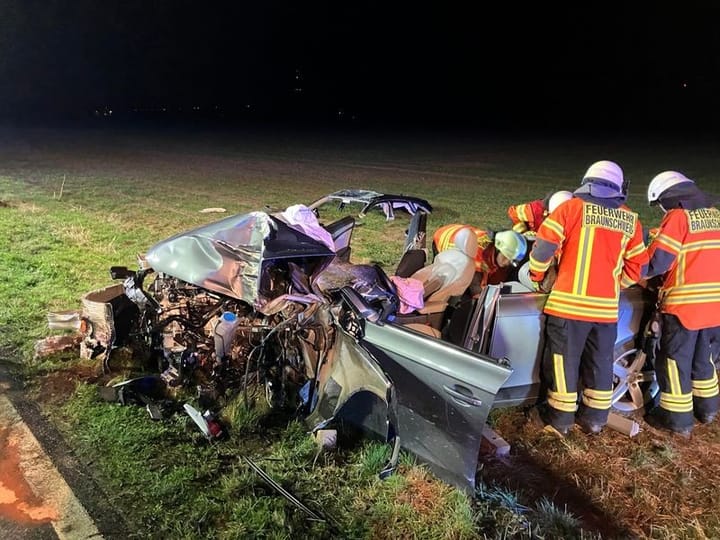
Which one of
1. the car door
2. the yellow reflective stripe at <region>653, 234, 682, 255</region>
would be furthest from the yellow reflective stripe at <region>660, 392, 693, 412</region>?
the car door

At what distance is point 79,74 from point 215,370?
57.5m

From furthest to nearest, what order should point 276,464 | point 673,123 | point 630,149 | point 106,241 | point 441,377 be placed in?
point 673,123 < point 630,149 < point 106,241 < point 276,464 < point 441,377

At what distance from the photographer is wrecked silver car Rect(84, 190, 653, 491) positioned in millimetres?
3197

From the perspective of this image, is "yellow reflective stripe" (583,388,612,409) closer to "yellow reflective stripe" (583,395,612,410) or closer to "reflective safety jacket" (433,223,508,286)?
"yellow reflective stripe" (583,395,612,410)

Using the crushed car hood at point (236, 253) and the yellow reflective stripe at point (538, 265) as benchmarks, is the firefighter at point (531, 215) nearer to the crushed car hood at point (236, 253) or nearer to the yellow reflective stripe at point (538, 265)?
the yellow reflective stripe at point (538, 265)

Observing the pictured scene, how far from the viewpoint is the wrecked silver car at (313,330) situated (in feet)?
10.5

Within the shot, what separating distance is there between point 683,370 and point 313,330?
255 centimetres

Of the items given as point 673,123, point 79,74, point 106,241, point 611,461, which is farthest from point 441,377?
point 79,74

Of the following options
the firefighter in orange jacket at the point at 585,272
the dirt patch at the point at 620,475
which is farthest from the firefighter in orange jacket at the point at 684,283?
the dirt patch at the point at 620,475

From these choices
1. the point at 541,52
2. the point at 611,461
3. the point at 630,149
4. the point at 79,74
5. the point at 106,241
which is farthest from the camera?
the point at 541,52

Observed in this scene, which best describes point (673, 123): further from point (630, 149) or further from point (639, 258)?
point (639, 258)

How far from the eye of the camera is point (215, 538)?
121 inches

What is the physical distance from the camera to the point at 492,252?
15.8 feet

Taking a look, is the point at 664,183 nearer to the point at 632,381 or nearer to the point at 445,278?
the point at 632,381
